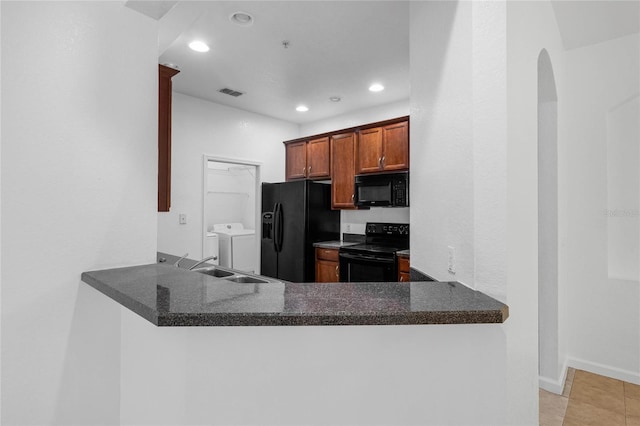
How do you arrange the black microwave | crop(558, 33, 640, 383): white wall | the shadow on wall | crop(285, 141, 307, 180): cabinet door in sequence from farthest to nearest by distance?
crop(285, 141, 307, 180): cabinet door
the black microwave
crop(558, 33, 640, 383): white wall
the shadow on wall

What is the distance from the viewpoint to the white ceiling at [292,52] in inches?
93.4

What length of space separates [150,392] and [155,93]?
4.81 ft

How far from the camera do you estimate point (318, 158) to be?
15.3ft

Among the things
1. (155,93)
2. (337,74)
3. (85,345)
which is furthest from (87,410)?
(337,74)

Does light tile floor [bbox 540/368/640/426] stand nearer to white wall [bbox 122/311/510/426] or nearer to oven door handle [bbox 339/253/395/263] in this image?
white wall [bbox 122/311/510/426]

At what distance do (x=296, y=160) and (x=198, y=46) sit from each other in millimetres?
2255

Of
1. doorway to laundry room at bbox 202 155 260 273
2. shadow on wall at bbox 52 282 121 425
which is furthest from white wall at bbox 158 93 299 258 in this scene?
shadow on wall at bbox 52 282 121 425

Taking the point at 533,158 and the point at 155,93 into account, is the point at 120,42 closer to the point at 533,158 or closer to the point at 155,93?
the point at 155,93

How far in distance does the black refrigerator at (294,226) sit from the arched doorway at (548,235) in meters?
2.58

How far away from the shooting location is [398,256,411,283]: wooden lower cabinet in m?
3.47

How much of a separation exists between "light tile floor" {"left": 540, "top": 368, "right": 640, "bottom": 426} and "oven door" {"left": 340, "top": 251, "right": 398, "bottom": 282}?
1579 mm

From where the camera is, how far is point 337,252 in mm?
4168

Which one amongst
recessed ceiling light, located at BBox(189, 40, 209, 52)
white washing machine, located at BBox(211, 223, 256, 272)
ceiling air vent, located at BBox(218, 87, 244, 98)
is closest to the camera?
recessed ceiling light, located at BBox(189, 40, 209, 52)

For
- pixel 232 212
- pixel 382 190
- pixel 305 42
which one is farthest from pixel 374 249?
pixel 232 212
